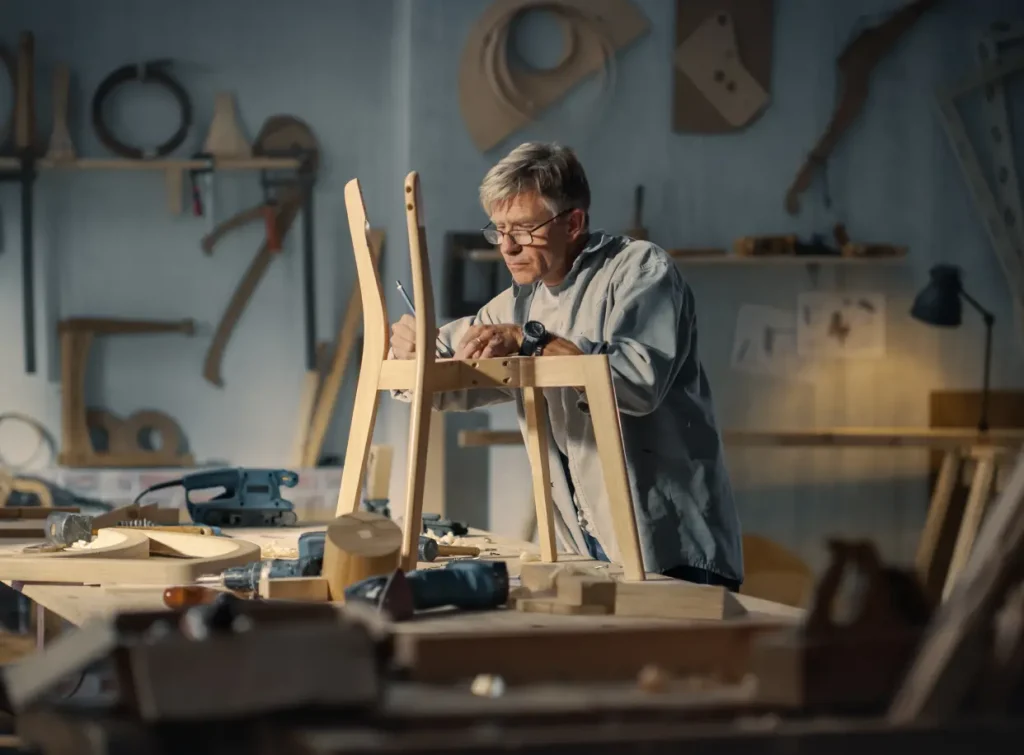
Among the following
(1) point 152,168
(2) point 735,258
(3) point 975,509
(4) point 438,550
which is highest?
(1) point 152,168

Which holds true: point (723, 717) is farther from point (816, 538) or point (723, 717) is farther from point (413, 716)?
point (816, 538)

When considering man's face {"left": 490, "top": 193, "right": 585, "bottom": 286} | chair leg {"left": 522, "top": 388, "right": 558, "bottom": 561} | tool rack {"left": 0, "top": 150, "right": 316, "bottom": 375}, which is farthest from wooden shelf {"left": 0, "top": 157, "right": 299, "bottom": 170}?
→ chair leg {"left": 522, "top": 388, "right": 558, "bottom": 561}

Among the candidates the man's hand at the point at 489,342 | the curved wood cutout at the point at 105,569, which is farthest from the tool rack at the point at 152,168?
the man's hand at the point at 489,342

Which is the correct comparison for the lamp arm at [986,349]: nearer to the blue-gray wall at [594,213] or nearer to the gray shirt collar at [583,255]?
the blue-gray wall at [594,213]

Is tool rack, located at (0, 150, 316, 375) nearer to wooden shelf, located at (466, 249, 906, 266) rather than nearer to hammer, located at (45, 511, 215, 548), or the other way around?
wooden shelf, located at (466, 249, 906, 266)

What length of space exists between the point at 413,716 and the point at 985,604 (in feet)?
1.50

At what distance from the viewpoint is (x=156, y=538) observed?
274 centimetres

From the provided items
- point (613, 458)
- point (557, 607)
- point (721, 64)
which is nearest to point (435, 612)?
point (557, 607)

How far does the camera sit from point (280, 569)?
2.15 metres

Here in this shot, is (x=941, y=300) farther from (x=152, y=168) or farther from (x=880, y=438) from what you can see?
(x=152, y=168)

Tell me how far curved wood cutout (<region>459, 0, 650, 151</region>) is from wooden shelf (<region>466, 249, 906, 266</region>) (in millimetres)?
448

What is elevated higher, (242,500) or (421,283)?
(421,283)

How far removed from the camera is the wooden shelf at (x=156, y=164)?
579cm

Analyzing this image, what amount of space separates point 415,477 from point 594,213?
3.63m
